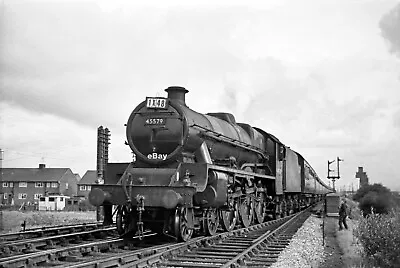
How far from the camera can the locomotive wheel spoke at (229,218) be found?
13630mm

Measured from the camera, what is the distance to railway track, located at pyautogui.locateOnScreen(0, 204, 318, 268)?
8.44 m

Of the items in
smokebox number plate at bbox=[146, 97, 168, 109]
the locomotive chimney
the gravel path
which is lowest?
the gravel path

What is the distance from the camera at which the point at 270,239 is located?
12625mm

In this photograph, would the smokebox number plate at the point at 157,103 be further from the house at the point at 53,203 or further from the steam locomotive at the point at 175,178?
the house at the point at 53,203

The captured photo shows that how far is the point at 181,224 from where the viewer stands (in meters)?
11.2

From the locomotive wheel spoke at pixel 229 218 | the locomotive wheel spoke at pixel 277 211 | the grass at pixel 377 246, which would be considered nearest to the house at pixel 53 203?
the locomotive wheel spoke at pixel 277 211

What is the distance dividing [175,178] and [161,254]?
2.69 m

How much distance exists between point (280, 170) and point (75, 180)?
200ft

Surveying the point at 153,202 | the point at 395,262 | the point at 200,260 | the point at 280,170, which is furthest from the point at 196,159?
the point at 280,170

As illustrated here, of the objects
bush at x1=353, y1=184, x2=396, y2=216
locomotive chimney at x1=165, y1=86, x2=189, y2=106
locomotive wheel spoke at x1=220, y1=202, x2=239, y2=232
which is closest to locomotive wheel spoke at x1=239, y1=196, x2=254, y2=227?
locomotive wheel spoke at x1=220, y1=202, x2=239, y2=232

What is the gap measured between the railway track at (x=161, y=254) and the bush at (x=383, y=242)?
1997 millimetres

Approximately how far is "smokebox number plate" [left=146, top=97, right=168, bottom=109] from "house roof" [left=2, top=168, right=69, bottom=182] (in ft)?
200

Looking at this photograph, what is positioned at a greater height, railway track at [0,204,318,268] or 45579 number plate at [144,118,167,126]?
45579 number plate at [144,118,167,126]

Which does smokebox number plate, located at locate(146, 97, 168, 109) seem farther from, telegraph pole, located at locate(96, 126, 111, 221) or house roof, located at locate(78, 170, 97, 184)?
house roof, located at locate(78, 170, 97, 184)
